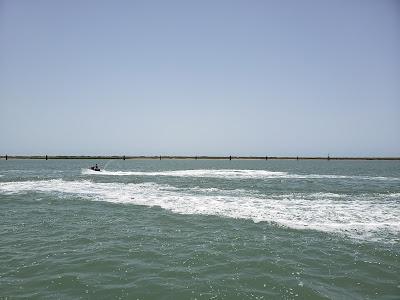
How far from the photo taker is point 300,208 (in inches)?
859

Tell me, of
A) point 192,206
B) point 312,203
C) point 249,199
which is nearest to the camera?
point 192,206

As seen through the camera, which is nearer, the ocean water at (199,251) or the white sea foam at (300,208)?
the ocean water at (199,251)

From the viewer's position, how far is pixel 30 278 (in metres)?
9.89

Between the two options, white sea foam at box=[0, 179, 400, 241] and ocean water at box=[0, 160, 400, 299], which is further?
white sea foam at box=[0, 179, 400, 241]

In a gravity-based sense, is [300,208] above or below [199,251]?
above

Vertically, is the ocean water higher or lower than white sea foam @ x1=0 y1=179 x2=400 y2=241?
lower

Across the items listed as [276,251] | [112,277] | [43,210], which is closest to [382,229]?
[276,251]

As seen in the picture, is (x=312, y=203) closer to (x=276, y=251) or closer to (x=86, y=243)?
(x=276, y=251)

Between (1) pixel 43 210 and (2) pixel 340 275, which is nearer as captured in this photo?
(2) pixel 340 275

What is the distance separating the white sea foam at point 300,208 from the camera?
54.4ft

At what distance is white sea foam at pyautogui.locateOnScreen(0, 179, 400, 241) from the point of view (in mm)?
16578

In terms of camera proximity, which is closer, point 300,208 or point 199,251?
point 199,251

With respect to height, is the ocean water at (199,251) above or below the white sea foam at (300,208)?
below

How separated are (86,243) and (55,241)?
53.7 inches
